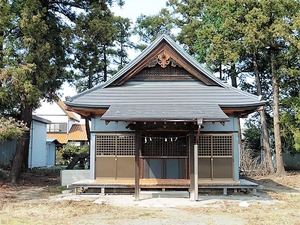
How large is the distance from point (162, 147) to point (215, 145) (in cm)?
198

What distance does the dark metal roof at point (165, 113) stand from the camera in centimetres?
1117

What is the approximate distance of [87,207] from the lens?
10.2 m

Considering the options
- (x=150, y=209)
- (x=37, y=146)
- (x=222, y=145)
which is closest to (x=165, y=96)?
(x=222, y=145)

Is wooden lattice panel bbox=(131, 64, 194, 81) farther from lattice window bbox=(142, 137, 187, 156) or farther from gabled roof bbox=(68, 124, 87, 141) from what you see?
gabled roof bbox=(68, 124, 87, 141)

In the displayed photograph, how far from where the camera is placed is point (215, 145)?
1356cm

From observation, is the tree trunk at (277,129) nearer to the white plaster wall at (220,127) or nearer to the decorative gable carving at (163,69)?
the decorative gable carving at (163,69)

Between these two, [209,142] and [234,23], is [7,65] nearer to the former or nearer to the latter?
[209,142]

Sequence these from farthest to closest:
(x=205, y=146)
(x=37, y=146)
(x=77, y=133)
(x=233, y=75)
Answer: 1. (x=77, y=133)
2. (x=37, y=146)
3. (x=233, y=75)
4. (x=205, y=146)

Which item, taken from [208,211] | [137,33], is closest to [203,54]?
[137,33]

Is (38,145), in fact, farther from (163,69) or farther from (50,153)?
(163,69)

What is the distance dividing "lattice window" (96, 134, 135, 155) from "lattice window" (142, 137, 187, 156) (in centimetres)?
53

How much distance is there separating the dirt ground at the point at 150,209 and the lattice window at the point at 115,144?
5.80 feet

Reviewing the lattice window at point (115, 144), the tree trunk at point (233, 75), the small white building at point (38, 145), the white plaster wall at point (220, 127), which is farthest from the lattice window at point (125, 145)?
the small white building at point (38, 145)

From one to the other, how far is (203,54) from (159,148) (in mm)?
13357
